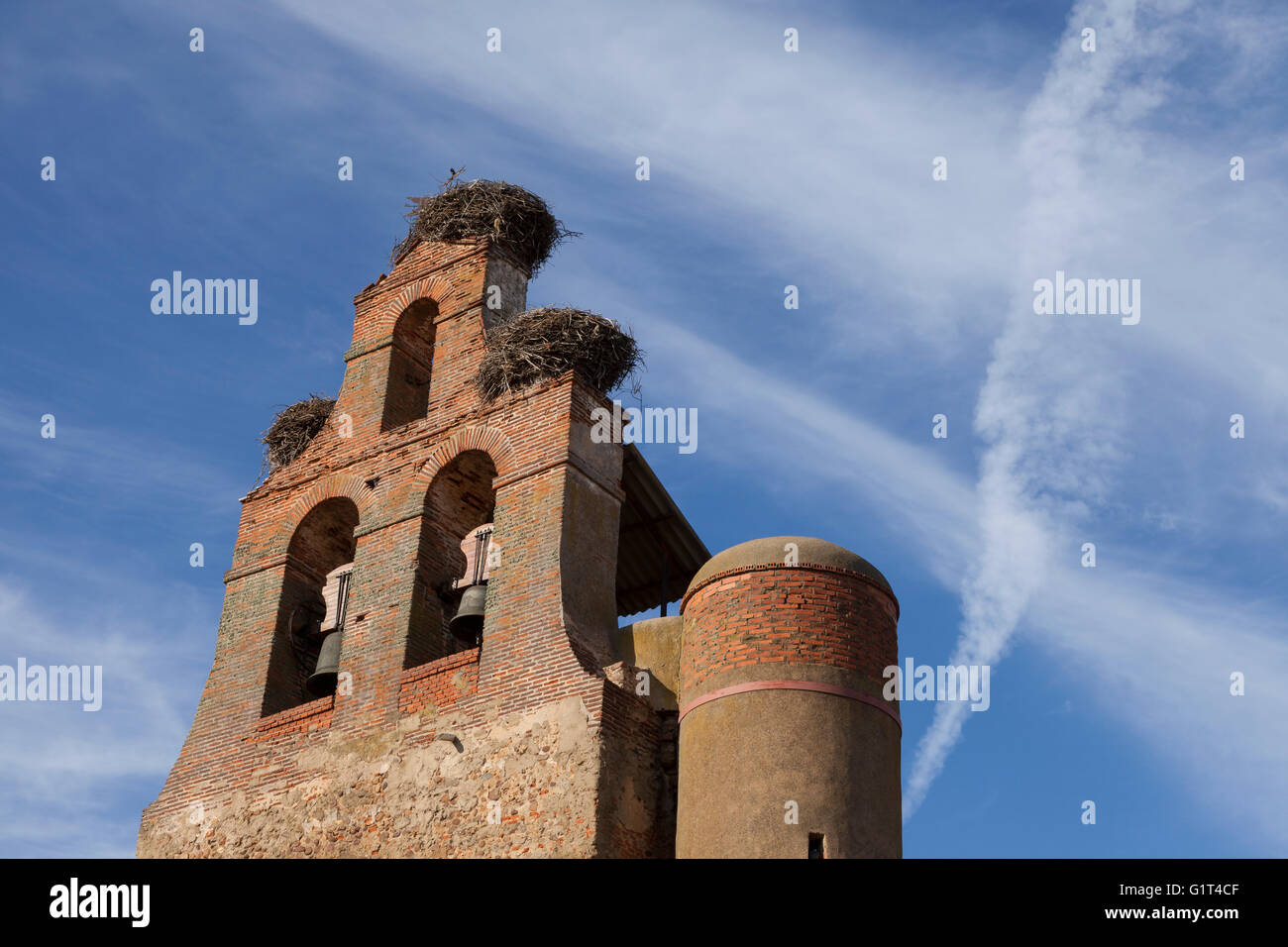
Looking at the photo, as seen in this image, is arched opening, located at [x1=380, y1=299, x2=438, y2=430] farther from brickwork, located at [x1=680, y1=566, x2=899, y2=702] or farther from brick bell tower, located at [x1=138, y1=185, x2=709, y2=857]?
brickwork, located at [x1=680, y1=566, x2=899, y2=702]

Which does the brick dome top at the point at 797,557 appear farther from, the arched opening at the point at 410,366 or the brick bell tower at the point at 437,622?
the arched opening at the point at 410,366

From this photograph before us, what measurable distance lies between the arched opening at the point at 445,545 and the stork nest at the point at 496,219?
276 cm

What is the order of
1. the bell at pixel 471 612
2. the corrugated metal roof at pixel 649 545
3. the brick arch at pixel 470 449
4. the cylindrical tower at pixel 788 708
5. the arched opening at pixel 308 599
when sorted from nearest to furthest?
the cylindrical tower at pixel 788 708 → the bell at pixel 471 612 → the brick arch at pixel 470 449 → the arched opening at pixel 308 599 → the corrugated metal roof at pixel 649 545

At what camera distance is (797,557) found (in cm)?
1280

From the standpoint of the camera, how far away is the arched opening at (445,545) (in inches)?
584

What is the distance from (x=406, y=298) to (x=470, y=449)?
2.70 metres

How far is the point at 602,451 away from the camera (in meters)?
15.1

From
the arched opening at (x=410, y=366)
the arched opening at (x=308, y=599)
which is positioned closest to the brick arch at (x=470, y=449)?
the arched opening at (x=410, y=366)

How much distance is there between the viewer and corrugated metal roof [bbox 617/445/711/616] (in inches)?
632

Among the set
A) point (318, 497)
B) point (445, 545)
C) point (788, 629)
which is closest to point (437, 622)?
point (445, 545)

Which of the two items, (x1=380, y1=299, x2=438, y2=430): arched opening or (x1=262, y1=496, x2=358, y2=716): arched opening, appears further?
(x1=380, y1=299, x2=438, y2=430): arched opening

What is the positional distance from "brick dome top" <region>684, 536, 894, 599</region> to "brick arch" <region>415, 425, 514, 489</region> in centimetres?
275

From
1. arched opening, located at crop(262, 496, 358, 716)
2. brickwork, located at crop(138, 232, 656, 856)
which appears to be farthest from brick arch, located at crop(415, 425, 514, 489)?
arched opening, located at crop(262, 496, 358, 716)

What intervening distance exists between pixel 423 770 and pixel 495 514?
246cm
